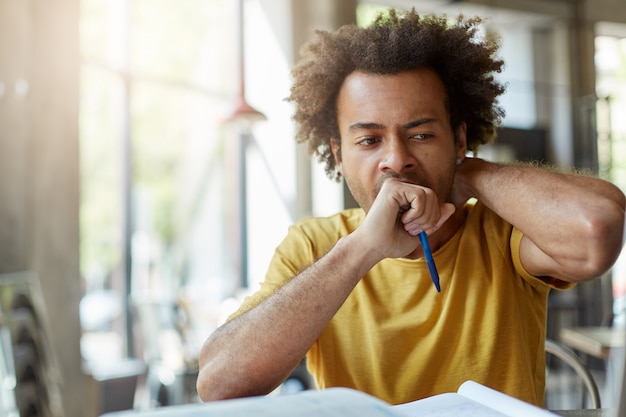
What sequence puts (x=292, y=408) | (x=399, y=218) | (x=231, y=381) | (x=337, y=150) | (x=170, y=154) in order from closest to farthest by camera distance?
(x=292, y=408) → (x=231, y=381) → (x=399, y=218) → (x=337, y=150) → (x=170, y=154)

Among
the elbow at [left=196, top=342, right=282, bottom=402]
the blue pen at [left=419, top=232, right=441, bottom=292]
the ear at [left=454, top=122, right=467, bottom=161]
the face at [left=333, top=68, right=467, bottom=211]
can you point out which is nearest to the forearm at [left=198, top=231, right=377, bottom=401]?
the elbow at [left=196, top=342, right=282, bottom=402]

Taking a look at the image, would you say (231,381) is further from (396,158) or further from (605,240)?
(605,240)

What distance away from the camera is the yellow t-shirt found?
1.27m

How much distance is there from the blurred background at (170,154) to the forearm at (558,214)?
2.36 meters

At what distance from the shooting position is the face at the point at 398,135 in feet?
4.31

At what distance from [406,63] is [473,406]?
29.8 inches

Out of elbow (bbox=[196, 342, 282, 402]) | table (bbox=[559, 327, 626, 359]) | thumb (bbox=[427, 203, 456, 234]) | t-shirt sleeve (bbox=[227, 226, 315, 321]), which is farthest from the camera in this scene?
table (bbox=[559, 327, 626, 359])

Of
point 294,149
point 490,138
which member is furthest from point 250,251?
→ point 490,138

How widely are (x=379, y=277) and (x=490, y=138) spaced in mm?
553

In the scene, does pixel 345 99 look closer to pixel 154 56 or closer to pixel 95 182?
pixel 95 182

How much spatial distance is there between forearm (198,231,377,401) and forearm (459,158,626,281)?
0.33m

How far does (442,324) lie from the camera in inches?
50.6

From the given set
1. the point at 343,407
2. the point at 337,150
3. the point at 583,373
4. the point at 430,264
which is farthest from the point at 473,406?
the point at 337,150

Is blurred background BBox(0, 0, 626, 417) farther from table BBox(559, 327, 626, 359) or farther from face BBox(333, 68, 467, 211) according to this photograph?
face BBox(333, 68, 467, 211)
